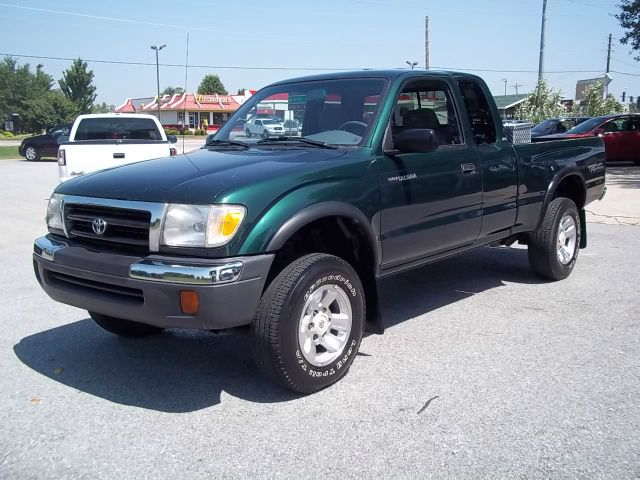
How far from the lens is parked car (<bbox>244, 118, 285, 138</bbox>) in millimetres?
4837

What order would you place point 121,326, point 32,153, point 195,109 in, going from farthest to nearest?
point 195,109 < point 32,153 < point 121,326

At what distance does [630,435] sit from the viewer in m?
3.27

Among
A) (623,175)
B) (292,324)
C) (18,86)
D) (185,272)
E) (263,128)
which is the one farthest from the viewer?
(18,86)

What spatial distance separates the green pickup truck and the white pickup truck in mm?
6087

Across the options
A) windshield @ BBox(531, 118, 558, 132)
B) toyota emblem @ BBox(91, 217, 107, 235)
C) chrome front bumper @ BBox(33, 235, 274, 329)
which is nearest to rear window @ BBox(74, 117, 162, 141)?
toyota emblem @ BBox(91, 217, 107, 235)

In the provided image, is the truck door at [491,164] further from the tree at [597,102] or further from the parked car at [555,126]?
the tree at [597,102]

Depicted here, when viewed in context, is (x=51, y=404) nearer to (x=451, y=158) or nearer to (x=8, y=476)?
(x=8, y=476)

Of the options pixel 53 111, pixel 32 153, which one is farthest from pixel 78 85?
pixel 32 153

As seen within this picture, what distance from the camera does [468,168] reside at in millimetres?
5016

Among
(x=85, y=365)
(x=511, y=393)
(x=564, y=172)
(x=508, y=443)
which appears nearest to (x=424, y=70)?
(x=564, y=172)

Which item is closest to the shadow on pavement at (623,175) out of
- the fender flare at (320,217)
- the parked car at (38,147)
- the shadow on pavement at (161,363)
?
the shadow on pavement at (161,363)

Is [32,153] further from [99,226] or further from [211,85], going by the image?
[211,85]

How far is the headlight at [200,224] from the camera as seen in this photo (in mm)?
3361

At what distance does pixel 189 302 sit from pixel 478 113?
10.8 ft
